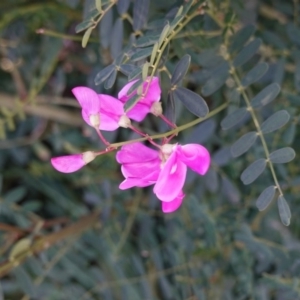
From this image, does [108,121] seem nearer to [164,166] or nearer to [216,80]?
[164,166]

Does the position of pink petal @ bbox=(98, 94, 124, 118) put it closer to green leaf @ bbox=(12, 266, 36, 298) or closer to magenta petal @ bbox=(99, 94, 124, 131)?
magenta petal @ bbox=(99, 94, 124, 131)

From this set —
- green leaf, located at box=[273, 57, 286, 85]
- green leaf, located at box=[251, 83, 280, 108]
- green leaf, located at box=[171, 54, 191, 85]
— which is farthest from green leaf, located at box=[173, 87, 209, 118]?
green leaf, located at box=[273, 57, 286, 85]

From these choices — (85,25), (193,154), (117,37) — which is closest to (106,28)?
(117,37)

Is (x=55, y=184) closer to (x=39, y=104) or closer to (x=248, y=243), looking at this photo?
(x=39, y=104)

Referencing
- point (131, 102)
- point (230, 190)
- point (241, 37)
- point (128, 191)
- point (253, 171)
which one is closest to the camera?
point (131, 102)

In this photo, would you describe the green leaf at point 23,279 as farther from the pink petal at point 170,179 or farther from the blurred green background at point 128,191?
the pink petal at point 170,179

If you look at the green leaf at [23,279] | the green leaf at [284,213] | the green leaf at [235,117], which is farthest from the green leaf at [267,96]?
the green leaf at [23,279]

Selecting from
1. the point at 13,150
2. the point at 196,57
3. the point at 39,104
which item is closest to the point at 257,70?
the point at 196,57
